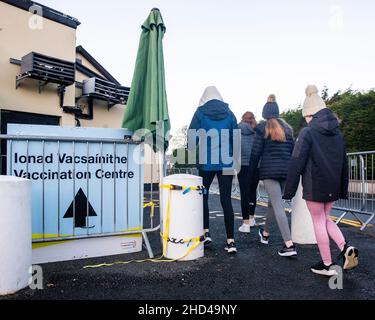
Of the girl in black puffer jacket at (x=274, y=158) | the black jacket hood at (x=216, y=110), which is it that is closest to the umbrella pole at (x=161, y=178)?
the black jacket hood at (x=216, y=110)

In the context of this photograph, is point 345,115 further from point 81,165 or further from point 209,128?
point 81,165

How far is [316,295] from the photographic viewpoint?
289 cm

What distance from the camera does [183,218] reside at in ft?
12.9

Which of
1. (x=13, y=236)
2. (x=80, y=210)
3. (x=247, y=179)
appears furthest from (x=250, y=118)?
(x=13, y=236)

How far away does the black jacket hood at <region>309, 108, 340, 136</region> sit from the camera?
3553mm

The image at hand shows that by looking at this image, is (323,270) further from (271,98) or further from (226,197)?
(271,98)

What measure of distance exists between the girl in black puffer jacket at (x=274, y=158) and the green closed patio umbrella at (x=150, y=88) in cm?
134

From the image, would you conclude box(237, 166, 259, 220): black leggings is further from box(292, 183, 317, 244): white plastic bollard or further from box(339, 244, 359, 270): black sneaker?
box(339, 244, 359, 270): black sneaker

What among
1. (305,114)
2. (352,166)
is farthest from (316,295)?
(352,166)

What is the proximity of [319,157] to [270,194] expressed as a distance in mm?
1022

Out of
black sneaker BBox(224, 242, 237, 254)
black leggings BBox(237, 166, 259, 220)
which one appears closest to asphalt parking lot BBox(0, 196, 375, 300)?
black sneaker BBox(224, 242, 237, 254)

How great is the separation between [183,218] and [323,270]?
5.39ft

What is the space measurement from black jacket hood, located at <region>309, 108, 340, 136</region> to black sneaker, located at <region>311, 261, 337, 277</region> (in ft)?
4.70

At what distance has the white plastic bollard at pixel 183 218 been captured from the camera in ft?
12.9
